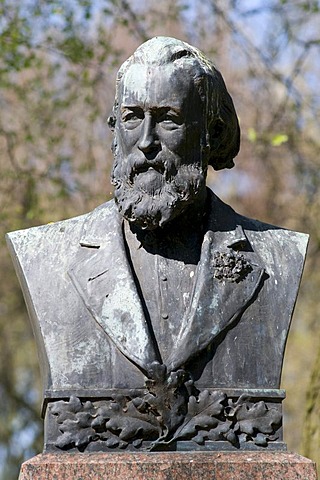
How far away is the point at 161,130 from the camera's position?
213 inches

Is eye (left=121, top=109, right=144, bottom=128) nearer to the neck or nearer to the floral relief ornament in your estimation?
the neck

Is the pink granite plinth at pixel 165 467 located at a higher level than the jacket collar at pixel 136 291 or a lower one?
lower

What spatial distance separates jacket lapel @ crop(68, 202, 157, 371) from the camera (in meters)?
5.33

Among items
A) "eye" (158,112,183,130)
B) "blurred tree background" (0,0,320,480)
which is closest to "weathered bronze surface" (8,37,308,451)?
"eye" (158,112,183,130)

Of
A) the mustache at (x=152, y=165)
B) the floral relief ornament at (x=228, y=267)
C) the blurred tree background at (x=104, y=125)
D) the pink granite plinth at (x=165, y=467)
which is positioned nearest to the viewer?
the pink granite plinth at (x=165, y=467)

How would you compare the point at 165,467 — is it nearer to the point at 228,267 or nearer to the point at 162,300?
the point at 162,300

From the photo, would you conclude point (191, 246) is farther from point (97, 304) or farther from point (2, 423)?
point (2, 423)

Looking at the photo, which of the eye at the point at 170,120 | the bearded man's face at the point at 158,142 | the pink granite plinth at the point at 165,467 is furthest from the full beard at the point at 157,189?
the pink granite plinth at the point at 165,467

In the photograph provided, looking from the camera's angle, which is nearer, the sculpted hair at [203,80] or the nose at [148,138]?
the nose at [148,138]

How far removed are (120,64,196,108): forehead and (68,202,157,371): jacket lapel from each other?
23.5 inches

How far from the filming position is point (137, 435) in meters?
5.26

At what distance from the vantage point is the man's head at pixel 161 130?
17.7 feet

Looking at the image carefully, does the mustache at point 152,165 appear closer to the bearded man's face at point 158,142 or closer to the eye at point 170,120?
the bearded man's face at point 158,142

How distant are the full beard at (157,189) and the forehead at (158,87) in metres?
0.23
